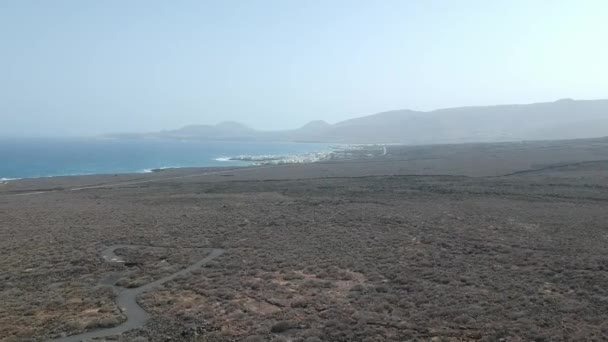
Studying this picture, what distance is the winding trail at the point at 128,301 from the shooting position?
44.0 feet

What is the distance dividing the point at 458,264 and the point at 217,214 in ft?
66.6

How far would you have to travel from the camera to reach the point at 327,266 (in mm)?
20125

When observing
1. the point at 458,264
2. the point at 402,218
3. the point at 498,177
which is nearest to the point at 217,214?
the point at 402,218

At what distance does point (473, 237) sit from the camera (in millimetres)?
25078

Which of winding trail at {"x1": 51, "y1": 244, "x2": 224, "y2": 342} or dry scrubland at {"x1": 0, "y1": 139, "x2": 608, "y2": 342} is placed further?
dry scrubland at {"x1": 0, "y1": 139, "x2": 608, "y2": 342}

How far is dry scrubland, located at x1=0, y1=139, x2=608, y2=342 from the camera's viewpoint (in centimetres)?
1351

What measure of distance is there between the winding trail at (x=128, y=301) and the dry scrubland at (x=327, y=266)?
33 cm

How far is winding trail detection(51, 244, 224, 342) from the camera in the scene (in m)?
13.4

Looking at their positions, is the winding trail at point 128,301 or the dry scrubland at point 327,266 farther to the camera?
the dry scrubland at point 327,266

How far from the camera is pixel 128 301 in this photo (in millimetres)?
16406

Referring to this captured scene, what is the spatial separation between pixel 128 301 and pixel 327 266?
8068 millimetres

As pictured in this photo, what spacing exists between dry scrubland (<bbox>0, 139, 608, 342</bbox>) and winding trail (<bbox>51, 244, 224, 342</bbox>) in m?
0.33

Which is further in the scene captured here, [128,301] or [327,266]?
[327,266]

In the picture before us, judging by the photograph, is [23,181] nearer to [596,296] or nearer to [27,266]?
[27,266]
